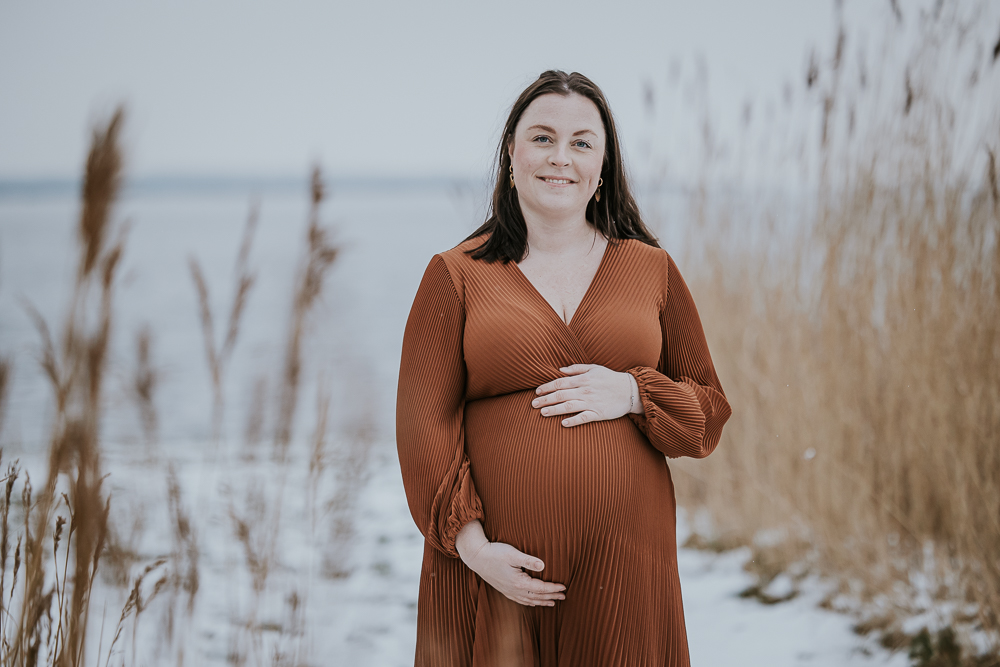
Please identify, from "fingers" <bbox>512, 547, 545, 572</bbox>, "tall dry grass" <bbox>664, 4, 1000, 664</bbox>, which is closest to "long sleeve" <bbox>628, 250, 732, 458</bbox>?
"fingers" <bbox>512, 547, 545, 572</bbox>

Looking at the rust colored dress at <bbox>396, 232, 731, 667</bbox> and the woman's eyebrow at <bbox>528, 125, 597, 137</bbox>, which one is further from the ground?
the woman's eyebrow at <bbox>528, 125, 597, 137</bbox>

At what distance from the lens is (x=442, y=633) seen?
147 centimetres

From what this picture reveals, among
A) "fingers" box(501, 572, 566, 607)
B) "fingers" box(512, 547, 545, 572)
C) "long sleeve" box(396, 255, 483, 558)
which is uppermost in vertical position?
"long sleeve" box(396, 255, 483, 558)

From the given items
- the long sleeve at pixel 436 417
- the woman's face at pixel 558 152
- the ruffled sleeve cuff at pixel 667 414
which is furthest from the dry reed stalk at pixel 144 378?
the ruffled sleeve cuff at pixel 667 414

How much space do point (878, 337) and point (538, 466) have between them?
1.96 metres

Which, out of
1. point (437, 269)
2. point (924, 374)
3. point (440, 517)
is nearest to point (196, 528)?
point (440, 517)

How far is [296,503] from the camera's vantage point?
367 cm

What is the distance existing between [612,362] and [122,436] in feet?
3.80

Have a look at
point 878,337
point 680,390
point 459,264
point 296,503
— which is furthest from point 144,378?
point 296,503

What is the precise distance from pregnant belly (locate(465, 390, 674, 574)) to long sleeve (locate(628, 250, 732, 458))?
0.08 metres

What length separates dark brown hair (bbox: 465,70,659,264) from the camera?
158cm

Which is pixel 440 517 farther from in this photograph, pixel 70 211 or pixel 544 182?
pixel 70 211

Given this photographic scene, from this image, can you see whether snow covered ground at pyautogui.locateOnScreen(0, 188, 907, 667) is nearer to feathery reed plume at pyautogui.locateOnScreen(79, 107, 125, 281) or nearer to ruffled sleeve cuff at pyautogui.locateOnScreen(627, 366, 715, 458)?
feathery reed plume at pyautogui.locateOnScreen(79, 107, 125, 281)

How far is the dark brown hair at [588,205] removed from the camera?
5.17 feet
